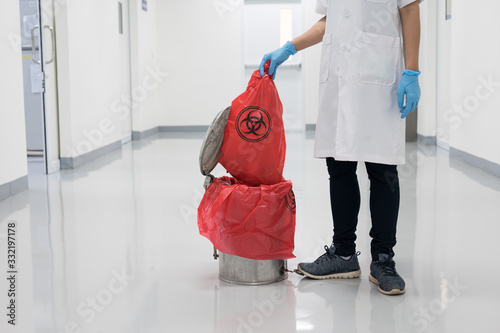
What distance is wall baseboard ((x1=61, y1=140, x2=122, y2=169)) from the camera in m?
5.18

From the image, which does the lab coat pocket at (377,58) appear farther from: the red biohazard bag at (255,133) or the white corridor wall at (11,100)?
the white corridor wall at (11,100)

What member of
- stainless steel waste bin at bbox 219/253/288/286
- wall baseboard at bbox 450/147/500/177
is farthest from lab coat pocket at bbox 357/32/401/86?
wall baseboard at bbox 450/147/500/177

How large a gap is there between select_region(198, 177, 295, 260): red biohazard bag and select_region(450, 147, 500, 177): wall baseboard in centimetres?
289

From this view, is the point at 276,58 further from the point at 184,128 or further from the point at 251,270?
the point at 184,128

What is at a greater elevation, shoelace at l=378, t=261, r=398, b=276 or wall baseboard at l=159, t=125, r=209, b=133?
shoelace at l=378, t=261, r=398, b=276

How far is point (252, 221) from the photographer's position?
6.95ft

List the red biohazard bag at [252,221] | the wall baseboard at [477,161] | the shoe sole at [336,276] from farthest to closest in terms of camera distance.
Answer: the wall baseboard at [477,161]
the shoe sole at [336,276]
the red biohazard bag at [252,221]

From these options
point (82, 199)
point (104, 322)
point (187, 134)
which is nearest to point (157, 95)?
point (187, 134)

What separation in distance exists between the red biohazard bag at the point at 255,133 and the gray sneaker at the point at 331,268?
0.37 metres

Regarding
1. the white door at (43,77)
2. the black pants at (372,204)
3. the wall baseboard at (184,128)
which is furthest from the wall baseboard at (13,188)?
the wall baseboard at (184,128)

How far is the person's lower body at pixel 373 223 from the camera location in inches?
83.5

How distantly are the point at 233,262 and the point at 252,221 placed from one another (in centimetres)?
19

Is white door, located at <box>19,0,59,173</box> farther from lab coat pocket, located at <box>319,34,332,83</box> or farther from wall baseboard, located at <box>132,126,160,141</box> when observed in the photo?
lab coat pocket, located at <box>319,34,332,83</box>

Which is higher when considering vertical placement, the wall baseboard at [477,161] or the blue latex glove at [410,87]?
the blue latex glove at [410,87]
